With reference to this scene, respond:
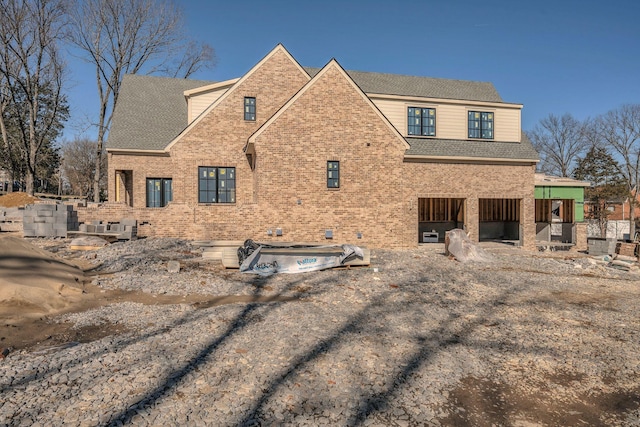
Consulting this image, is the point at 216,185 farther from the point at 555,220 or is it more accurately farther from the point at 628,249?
the point at 555,220

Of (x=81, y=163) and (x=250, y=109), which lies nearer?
(x=250, y=109)

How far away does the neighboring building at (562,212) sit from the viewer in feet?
69.5

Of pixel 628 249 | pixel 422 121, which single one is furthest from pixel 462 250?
pixel 628 249

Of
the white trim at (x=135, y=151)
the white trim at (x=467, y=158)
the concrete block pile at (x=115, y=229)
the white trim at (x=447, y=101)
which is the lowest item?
the concrete block pile at (x=115, y=229)

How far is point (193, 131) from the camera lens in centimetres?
1722

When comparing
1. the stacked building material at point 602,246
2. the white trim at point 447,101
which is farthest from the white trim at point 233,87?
the stacked building material at point 602,246

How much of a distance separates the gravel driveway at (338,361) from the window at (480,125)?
1263 centimetres

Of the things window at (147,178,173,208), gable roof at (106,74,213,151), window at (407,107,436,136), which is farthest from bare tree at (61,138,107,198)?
window at (407,107,436,136)

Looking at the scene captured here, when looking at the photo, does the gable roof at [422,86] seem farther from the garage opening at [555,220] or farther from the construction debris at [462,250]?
the construction debris at [462,250]

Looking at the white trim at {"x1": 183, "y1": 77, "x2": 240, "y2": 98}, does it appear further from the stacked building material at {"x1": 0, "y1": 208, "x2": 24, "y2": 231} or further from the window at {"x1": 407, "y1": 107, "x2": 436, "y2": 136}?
the stacked building material at {"x1": 0, "y1": 208, "x2": 24, "y2": 231}

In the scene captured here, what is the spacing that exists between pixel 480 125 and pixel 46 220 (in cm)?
2072

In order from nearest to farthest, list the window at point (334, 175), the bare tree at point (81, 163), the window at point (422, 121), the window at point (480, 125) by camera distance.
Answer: the window at point (334, 175), the window at point (422, 121), the window at point (480, 125), the bare tree at point (81, 163)

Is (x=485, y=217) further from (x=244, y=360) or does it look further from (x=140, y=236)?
(x=244, y=360)

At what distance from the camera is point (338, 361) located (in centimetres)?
545
